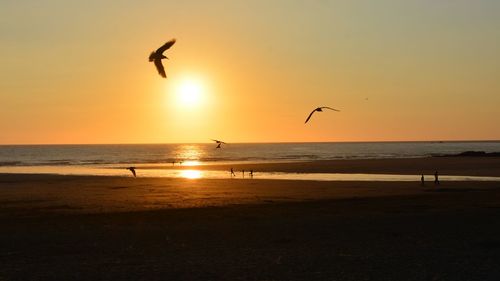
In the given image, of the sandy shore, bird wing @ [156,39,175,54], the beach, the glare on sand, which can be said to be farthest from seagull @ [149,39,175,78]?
the sandy shore

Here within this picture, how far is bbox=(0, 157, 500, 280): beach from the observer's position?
49.8ft

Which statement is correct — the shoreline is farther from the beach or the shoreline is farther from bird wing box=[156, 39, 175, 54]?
bird wing box=[156, 39, 175, 54]

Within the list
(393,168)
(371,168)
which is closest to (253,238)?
(393,168)

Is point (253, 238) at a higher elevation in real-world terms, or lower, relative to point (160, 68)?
lower

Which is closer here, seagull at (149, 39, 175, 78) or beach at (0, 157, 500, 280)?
seagull at (149, 39, 175, 78)

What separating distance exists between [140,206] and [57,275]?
1561 centimetres

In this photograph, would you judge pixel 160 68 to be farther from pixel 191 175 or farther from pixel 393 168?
pixel 393 168

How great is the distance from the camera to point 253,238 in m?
Result: 19.9

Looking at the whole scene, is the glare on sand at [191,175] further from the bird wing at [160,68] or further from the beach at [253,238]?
the bird wing at [160,68]

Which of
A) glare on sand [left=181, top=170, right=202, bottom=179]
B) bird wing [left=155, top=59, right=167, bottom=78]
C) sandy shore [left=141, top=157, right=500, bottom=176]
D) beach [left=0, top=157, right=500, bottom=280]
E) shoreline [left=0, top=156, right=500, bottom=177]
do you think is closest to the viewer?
bird wing [left=155, top=59, right=167, bottom=78]

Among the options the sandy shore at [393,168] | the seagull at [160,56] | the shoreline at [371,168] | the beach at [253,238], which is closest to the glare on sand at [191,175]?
the shoreline at [371,168]

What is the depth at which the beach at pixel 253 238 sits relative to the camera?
15.2 meters

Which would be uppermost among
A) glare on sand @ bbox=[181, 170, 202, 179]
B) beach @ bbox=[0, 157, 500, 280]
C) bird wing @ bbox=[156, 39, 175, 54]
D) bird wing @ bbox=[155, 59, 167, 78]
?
glare on sand @ bbox=[181, 170, 202, 179]

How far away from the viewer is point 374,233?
20594 mm
